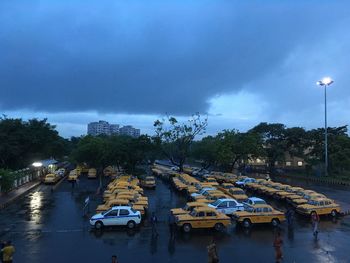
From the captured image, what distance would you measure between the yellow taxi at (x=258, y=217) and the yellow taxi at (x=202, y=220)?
1.45 meters

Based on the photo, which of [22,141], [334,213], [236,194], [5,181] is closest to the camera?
[334,213]

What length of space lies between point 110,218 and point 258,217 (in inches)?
343

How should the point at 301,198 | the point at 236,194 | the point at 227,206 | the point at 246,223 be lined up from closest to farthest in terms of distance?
the point at 246,223, the point at 227,206, the point at 301,198, the point at 236,194

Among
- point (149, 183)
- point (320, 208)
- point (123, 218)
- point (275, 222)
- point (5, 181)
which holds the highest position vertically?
point (5, 181)

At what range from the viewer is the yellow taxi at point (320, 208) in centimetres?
2844

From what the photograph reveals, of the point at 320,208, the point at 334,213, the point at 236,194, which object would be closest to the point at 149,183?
the point at 236,194

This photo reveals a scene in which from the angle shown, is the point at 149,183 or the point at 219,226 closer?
the point at 219,226

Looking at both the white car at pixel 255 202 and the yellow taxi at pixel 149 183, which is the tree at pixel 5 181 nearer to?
the yellow taxi at pixel 149 183

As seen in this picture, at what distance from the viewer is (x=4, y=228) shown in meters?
24.8

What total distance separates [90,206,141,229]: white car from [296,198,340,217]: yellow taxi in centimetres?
1188

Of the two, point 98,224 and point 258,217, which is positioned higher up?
point 258,217

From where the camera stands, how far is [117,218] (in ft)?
78.6

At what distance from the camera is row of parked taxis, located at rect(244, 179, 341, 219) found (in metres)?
28.6

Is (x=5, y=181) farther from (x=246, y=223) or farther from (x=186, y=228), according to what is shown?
(x=246, y=223)
